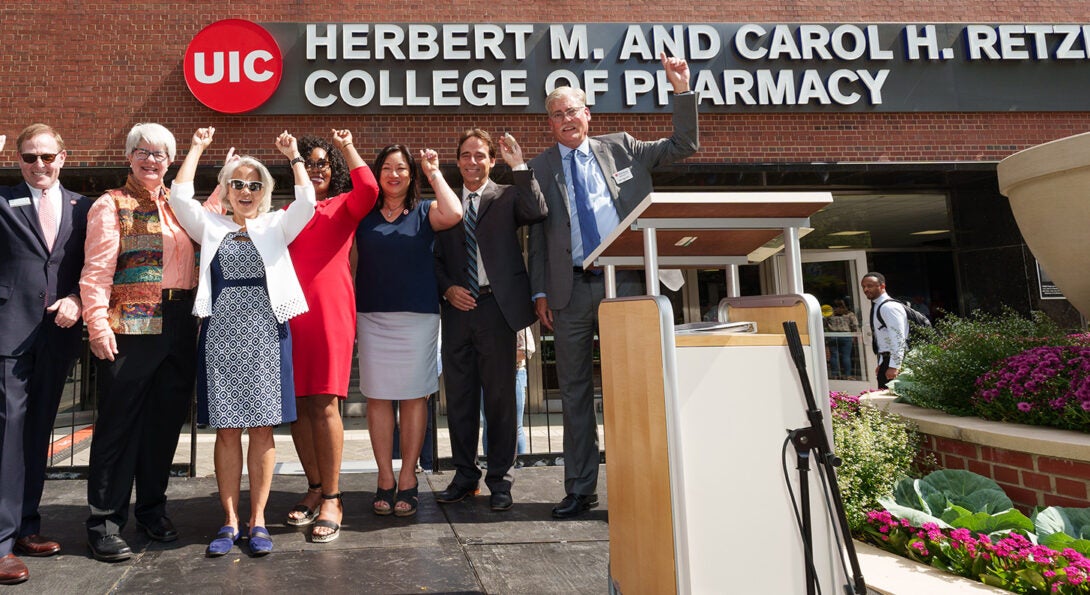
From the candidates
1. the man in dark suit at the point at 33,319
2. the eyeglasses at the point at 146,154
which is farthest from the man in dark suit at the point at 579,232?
the man in dark suit at the point at 33,319

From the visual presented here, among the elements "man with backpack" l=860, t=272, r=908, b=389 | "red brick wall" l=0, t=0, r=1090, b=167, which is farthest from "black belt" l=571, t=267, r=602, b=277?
"red brick wall" l=0, t=0, r=1090, b=167

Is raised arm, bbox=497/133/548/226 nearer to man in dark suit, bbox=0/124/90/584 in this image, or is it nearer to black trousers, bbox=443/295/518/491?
black trousers, bbox=443/295/518/491

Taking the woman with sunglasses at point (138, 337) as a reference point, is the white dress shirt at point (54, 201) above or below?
above

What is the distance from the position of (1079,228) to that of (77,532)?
5.01 m

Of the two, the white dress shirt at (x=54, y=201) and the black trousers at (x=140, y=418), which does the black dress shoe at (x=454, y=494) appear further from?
the white dress shirt at (x=54, y=201)

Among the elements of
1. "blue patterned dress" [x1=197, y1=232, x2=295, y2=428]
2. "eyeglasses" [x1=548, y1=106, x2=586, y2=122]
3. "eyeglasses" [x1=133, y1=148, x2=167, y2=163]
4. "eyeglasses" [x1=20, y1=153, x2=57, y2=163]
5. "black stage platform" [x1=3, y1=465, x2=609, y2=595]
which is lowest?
"black stage platform" [x1=3, y1=465, x2=609, y2=595]

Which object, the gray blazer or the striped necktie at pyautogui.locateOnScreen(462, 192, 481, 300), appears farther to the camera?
the striped necktie at pyautogui.locateOnScreen(462, 192, 481, 300)

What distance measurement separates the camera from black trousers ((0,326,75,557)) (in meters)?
A: 2.62

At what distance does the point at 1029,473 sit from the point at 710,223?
1884 millimetres

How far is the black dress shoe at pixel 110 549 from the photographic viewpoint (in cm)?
267

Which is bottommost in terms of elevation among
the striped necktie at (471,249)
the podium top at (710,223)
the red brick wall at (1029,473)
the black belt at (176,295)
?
the red brick wall at (1029,473)

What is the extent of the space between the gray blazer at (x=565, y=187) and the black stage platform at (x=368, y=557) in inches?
45.5

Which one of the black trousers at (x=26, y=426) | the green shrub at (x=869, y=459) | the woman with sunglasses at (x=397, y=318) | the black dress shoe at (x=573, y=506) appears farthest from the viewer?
the woman with sunglasses at (x=397, y=318)

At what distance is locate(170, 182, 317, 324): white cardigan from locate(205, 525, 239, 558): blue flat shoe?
95 centimetres
